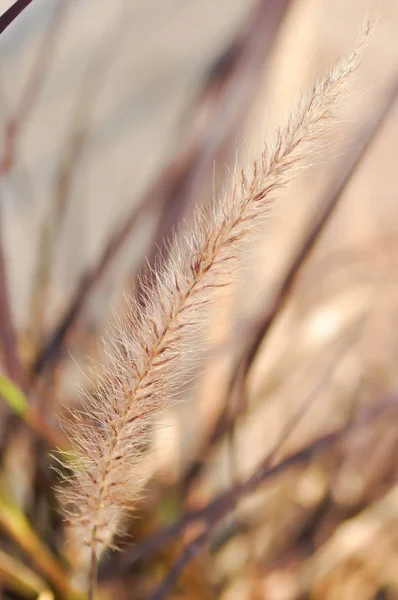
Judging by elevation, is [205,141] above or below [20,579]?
above

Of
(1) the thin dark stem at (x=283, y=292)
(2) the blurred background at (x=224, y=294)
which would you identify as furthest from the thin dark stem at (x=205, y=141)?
(1) the thin dark stem at (x=283, y=292)

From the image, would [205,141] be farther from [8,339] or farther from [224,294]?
[8,339]

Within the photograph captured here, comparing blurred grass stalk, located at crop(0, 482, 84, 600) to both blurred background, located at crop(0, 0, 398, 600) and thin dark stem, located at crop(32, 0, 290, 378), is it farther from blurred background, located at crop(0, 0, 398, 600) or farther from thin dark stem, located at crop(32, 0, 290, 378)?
thin dark stem, located at crop(32, 0, 290, 378)

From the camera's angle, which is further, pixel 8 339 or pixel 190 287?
pixel 8 339

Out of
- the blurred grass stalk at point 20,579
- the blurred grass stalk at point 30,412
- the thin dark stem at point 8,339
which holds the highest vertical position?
the thin dark stem at point 8,339

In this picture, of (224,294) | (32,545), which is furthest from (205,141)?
(32,545)

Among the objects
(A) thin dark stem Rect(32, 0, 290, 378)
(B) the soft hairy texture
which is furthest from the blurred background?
(B) the soft hairy texture

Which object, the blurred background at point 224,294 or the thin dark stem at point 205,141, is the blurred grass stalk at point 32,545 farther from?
the thin dark stem at point 205,141

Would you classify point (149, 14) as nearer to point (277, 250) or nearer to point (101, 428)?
point (277, 250)
